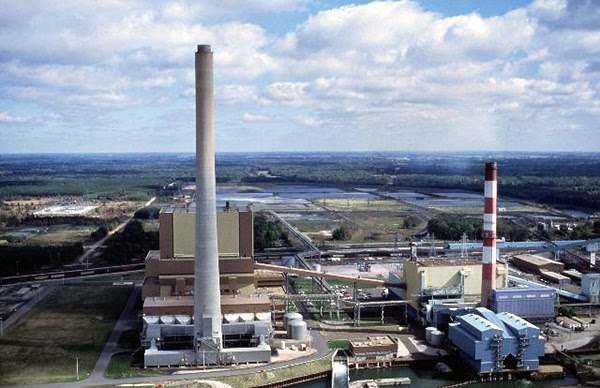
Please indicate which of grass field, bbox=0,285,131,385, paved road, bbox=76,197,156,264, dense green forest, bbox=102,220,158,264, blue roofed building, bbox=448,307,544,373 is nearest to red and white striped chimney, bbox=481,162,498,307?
blue roofed building, bbox=448,307,544,373

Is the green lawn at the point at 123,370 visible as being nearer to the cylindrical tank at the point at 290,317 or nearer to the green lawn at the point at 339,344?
the cylindrical tank at the point at 290,317

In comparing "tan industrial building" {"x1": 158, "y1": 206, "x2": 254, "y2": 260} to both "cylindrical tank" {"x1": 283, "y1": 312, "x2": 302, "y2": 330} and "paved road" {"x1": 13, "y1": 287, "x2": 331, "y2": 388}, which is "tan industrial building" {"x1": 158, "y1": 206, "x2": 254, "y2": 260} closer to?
"cylindrical tank" {"x1": 283, "y1": 312, "x2": 302, "y2": 330}

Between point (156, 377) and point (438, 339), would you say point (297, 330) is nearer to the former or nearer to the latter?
point (438, 339)

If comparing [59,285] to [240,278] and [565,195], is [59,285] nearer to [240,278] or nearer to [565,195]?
[240,278]

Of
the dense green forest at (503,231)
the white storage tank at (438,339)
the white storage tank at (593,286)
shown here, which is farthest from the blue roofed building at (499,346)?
the dense green forest at (503,231)

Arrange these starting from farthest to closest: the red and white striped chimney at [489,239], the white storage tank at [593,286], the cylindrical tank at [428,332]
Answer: the white storage tank at [593,286]
the red and white striped chimney at [489,239]
the cylindrical tank at [428,332]

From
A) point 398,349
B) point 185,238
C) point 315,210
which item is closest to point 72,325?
point 185,238
